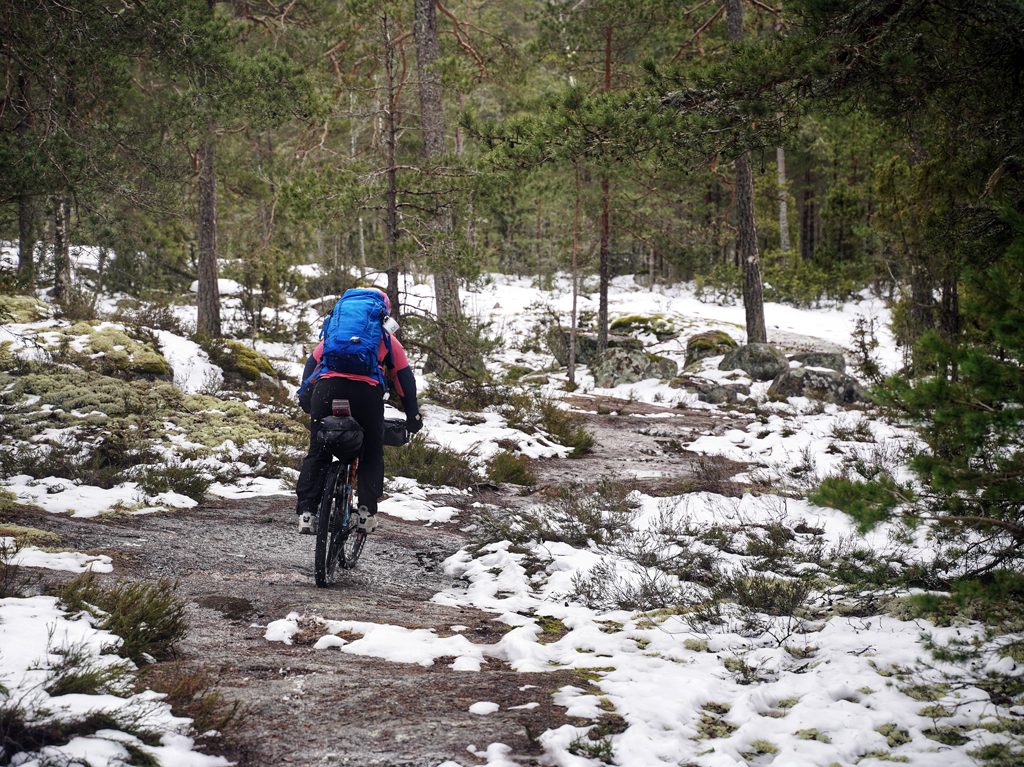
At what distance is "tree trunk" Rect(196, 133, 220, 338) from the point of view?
589 inches

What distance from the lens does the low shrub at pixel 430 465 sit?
8820 mm

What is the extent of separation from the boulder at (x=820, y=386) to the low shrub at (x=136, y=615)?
43.2 ft

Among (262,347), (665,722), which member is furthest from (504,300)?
(665,722)

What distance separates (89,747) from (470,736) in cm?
130

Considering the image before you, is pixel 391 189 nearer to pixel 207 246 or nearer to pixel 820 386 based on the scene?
pixel 207 246

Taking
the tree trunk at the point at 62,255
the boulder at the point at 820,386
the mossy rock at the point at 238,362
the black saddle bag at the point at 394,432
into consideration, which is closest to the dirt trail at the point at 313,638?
the black saddle bag at the point at 394,432

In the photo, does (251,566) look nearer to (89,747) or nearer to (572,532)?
(572,532)

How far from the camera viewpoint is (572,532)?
6.31 m

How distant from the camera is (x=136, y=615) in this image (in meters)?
3.50

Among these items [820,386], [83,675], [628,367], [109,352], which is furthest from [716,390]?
[83,675]

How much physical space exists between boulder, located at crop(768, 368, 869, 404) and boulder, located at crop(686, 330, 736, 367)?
4.20 metres

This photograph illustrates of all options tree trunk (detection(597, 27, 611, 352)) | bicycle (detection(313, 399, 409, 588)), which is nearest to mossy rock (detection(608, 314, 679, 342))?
tree trunk (detection(597, 27, 611, 352))

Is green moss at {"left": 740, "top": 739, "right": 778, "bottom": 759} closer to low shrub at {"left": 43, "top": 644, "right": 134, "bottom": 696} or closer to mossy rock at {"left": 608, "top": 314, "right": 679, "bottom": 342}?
low shrub at {"left": 43, "top": 644, "right": 134, "bottom": 696}

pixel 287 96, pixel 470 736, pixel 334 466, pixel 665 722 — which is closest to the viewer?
pixel 470 736
